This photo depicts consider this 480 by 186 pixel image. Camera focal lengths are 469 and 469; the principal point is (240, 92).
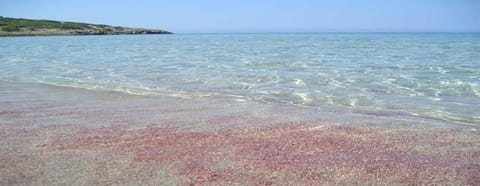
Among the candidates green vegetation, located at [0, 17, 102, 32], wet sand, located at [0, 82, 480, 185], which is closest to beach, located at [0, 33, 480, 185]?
wet sand, located at [0, 82, 480, 185]

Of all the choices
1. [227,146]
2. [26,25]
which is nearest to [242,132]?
[227,146]

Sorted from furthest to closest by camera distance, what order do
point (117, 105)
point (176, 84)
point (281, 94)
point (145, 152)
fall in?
1. point (176, 84)
2. point (281, 94)
3. point (117, 105)
4. point (145, 152)

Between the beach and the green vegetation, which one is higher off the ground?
the green vegetation

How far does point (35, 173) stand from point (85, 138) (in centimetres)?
163

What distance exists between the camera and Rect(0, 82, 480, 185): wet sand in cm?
489

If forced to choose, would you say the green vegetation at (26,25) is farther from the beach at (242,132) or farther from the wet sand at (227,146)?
the wet sand at (227,146)

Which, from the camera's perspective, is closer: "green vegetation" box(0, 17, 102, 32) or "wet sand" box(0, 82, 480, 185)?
"wet sand" box(0, 82, 480, 185)

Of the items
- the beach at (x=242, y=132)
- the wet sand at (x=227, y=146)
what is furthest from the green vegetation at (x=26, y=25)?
the wet sand at (x=227, y=146)

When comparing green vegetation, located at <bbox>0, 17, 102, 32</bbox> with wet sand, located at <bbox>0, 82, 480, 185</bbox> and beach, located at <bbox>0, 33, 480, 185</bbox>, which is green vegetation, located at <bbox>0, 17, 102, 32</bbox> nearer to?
beach, located at <bbox>0, 33, 480, 185</bbox>

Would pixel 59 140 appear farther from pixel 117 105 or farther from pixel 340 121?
pixel 340 121

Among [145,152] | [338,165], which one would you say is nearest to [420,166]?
[338,165]

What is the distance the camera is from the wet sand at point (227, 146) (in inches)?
193

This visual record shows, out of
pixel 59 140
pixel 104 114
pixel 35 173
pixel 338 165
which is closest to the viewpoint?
pixel 35 173

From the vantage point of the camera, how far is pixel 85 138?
651cm
